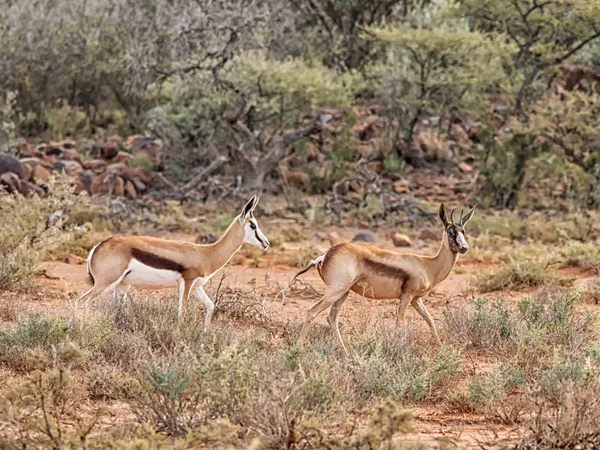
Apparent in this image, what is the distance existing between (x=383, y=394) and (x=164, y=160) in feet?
53.6

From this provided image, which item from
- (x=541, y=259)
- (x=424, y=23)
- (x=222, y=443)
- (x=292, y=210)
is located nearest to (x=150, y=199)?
(x=292, y=210)

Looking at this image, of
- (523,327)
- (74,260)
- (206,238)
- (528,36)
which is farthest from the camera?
(528,36)

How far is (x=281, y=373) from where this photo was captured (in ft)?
20.5

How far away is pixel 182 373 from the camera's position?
5883mm

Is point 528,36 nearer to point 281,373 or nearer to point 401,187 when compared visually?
point 401,187

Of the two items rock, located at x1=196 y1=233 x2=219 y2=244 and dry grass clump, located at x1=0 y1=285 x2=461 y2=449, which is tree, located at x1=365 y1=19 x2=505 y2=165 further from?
dry grass clump, located at x1=0 y1=285 x2=461 y2=449

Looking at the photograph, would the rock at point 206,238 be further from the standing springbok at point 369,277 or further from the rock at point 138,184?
the standing springbok at point 369,277

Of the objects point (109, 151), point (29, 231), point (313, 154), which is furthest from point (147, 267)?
point (109, 151)

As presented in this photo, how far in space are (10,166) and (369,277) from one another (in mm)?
12251

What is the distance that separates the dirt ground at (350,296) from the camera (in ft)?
20.6

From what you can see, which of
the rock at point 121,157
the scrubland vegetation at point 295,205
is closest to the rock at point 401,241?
the scrubland vegetation at point 295,205

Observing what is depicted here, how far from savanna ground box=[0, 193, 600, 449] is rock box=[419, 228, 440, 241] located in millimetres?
4539

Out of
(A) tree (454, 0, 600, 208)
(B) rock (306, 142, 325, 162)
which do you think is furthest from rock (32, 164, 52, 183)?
(A) tree (454, 0, 600, 208)

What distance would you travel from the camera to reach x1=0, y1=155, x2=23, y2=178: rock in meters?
19.0
